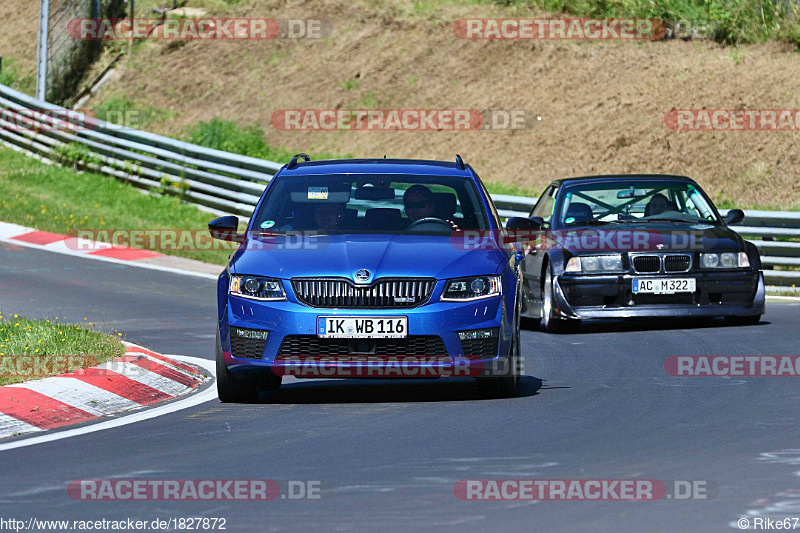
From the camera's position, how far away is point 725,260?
49.6 ft

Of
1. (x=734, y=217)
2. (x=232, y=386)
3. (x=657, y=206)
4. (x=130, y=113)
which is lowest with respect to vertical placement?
(x=232, y=386)

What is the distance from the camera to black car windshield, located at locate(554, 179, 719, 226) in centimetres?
1577

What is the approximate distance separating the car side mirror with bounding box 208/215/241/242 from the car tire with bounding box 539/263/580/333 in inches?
197

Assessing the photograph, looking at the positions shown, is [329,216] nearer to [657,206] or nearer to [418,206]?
[418,206]

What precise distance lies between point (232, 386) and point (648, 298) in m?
6.03

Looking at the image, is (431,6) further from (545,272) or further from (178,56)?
(545,272)

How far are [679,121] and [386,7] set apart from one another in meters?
10.6

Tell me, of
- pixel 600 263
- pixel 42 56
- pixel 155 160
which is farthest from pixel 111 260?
pixel 42 56

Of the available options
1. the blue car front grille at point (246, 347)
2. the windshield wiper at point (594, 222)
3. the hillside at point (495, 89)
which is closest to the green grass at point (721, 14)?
the hillside at point (495, 89)

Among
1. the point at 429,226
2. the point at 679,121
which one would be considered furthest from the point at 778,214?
the point at 429,226

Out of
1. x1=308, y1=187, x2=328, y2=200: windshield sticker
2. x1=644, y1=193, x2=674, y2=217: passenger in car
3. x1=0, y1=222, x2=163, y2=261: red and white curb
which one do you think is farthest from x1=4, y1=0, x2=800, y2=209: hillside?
x1=308, y1=187, x2=328, y2=200: windshield sticker

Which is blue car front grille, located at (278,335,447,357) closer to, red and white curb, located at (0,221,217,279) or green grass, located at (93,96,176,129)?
red and white curb, located at (0,221,217,279)

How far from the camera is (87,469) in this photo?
747cm

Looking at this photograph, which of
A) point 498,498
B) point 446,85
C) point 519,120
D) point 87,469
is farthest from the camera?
point 446,85
